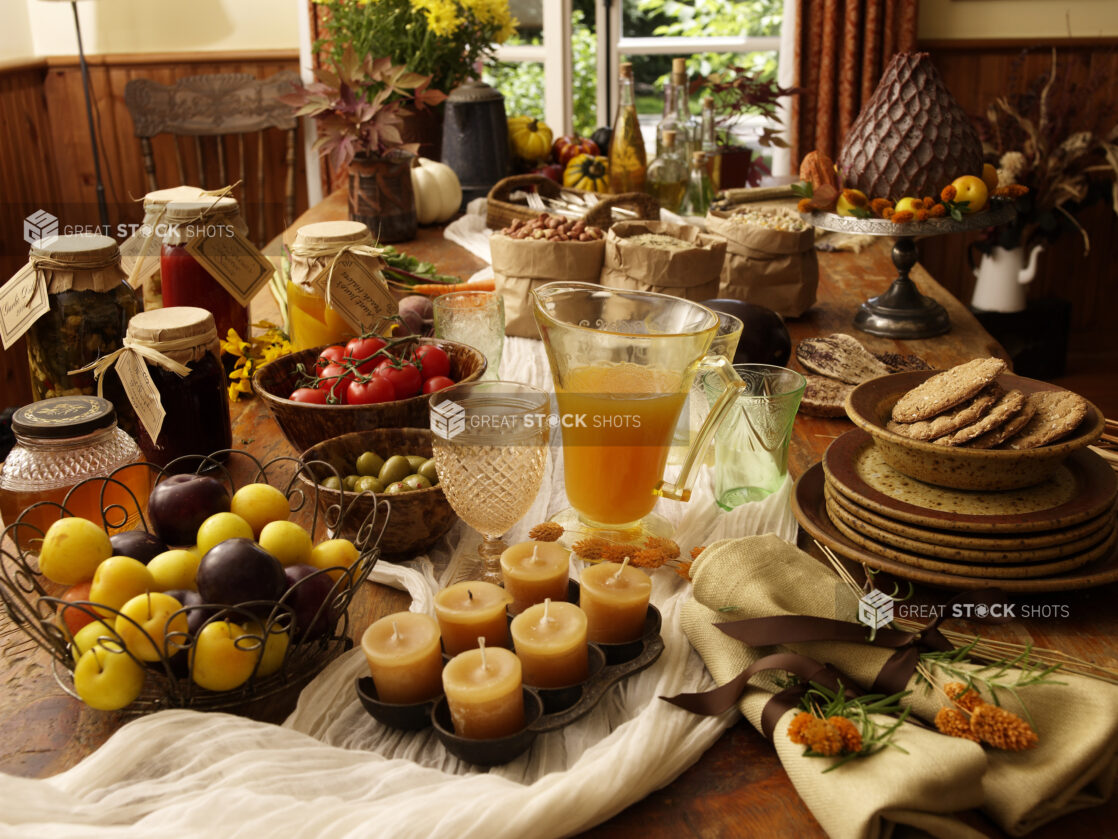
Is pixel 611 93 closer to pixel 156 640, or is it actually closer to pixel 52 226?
pixel 52 226

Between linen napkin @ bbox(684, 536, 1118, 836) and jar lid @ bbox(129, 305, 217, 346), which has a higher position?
jar lid @ bbox(129, 305, 217, 346)

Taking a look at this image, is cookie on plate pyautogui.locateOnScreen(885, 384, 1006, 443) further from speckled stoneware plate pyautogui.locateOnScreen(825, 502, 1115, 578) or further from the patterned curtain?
the patterned curtain

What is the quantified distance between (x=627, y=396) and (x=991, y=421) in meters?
0.33

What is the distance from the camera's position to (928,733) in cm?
65

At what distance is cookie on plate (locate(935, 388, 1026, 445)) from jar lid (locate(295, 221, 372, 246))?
82 centimetres

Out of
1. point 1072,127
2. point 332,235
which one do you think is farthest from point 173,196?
point 1072,127

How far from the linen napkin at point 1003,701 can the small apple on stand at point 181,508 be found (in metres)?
0.43

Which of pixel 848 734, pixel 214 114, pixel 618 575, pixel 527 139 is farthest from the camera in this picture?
pixel 214 114

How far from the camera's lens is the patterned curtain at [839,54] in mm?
3342

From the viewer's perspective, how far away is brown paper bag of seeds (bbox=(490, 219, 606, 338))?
159 centimetres

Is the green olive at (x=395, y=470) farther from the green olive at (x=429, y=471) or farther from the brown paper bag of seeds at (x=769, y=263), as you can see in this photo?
the brown paper bag of seeds at (x=769, y=263)

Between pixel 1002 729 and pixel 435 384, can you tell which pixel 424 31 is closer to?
pixel 435 384

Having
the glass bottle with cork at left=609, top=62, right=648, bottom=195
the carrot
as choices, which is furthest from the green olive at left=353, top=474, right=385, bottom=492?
the glass bottle with cork at left=609, top=62, right=648, bottom=195

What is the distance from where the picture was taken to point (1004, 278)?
335 centimetres
